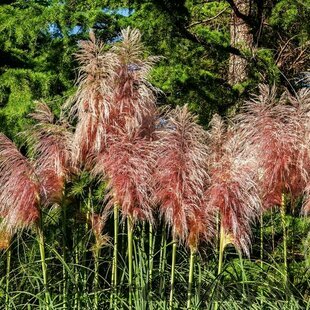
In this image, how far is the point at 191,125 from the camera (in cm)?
475

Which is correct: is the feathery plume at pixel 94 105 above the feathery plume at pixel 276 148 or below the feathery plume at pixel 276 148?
above

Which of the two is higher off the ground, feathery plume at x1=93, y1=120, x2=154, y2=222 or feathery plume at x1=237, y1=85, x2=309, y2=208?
feathery plume at x1=93, y1=120, x2=154, y2=222

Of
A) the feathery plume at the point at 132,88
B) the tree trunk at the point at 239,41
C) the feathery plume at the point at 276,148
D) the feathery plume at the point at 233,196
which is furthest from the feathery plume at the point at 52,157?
the tree trunk at the point at 239,41

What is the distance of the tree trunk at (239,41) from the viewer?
10336 mm

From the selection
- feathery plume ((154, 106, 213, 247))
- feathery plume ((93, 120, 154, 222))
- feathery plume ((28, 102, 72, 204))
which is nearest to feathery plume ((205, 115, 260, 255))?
feathery plume ((154, 106, 213, 247))

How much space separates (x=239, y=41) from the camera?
10.7 metres

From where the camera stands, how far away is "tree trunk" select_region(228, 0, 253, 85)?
407 inches

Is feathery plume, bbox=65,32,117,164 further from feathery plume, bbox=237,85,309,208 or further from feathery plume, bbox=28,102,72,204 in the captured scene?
feathery plume, bbox=237,85,309,208

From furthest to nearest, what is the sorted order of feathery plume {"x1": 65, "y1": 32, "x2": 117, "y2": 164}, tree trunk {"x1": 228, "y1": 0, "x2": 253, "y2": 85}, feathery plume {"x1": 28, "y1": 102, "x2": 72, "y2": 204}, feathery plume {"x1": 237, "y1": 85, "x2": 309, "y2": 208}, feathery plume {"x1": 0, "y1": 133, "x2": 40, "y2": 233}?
tree trunk {"x1": 228, "y1": 0, "x2": 253, "y2": 85} → feathery plume {"x1": 237, "y1": 85, "x2": 309, "y2": 208} → feathery plume {"x1": 28, "y1": 102, "x2": 72, "y2": 204} → feathery plume {"x1": 65, "y1": 32, "x2": 117, "y2": 164} → feathery plume {"x1": 0, "y1": 133, "x2": 40, "y2": 233}

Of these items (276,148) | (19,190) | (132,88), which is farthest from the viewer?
(276,148)

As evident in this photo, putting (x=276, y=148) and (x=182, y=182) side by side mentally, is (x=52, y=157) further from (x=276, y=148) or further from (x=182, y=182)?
(x=276, y=148)

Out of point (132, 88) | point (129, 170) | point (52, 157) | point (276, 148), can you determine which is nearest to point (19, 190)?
point (52, 157)

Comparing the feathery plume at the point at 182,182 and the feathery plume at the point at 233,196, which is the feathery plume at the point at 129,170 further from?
the feathery plume at the point at 233,196

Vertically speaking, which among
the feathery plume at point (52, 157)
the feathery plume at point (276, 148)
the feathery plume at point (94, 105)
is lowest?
the feathery plume at point (276, 148)
